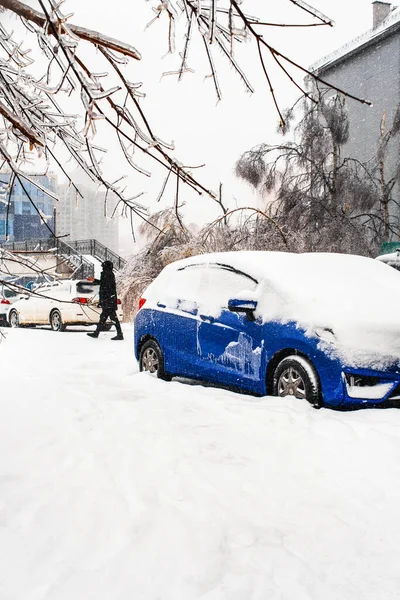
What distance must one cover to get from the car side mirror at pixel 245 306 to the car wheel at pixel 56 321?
11.8m

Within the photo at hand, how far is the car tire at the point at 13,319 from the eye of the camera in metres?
19.3

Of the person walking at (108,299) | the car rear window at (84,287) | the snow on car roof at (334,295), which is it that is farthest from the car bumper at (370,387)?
the car rear window at (84,287)

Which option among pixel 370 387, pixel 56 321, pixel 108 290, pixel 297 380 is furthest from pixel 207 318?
pixel 56 321

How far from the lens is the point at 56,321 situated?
1728cm

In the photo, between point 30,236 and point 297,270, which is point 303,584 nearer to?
point 297,270

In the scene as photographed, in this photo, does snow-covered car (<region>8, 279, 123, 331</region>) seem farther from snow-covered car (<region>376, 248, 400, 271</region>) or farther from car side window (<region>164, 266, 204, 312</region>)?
car side window (<region>164, 266, 204, 312</region>)

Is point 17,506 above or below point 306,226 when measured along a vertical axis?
below

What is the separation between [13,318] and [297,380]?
1571cm

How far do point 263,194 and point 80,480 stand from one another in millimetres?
17107

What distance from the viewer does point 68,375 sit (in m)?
7.50

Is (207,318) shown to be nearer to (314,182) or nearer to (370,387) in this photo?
(370,387)

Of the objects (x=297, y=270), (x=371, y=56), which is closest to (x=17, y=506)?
(x=297, y=270)

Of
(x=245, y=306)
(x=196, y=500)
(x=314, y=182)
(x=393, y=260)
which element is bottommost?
(x=196, y=500)

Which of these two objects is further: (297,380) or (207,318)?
(207,318)
